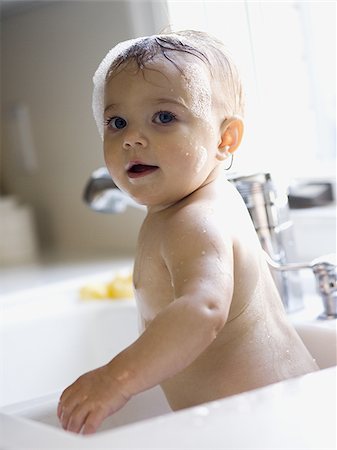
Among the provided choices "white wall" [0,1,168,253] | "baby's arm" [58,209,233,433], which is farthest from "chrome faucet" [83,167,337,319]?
"white wall" [0,1,168,253]

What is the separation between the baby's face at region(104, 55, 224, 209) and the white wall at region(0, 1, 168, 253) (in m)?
1.21

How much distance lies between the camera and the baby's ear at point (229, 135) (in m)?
0.75

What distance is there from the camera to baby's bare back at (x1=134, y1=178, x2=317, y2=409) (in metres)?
0.72

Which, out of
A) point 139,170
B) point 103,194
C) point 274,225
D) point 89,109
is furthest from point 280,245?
point 89,109

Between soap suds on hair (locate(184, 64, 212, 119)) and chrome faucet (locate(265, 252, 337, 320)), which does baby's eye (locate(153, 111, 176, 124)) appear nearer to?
soap suds on hair (locate(184, 64, 212, 119))

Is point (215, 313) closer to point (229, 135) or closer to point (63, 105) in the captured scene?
point (229, 135)

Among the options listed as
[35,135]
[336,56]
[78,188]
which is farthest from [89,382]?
[35,135]

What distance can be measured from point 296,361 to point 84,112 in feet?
4.91

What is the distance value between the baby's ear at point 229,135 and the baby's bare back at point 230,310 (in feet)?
0.10

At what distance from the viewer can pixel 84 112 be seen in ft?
7.16

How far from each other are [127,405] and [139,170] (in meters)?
0.22

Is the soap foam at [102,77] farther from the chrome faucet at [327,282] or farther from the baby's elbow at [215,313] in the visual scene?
the chrome faucet at [327,282]

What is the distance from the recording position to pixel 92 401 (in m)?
0.63

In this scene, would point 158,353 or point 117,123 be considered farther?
point 117,123
